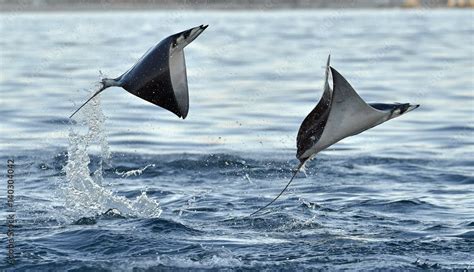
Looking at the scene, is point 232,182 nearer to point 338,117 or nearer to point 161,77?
point 161,77

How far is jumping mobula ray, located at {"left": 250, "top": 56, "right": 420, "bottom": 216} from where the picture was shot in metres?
8.38

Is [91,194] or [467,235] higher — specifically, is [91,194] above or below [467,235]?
above

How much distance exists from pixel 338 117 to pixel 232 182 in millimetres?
4160

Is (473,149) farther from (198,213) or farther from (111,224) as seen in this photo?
(111,224)

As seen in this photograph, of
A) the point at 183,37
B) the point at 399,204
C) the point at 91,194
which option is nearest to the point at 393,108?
the point at 183,37

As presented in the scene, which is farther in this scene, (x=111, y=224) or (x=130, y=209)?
(x=130, y=209)

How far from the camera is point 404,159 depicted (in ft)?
46.5

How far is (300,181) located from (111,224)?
3398 mm

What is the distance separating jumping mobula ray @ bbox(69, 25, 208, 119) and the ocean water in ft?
4.04

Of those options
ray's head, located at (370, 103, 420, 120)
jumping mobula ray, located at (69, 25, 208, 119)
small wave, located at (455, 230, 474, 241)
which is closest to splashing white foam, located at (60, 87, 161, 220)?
jumping mobula ray, located at (69, 25, 208, 119)

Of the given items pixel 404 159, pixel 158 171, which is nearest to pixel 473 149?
pixel 404 159

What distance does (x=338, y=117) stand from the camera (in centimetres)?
848

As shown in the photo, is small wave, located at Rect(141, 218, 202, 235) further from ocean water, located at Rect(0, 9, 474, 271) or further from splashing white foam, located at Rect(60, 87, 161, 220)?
splashing white foam, located at Rect(60, 87, 161, 220)

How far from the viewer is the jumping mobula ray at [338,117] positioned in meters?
8.38
